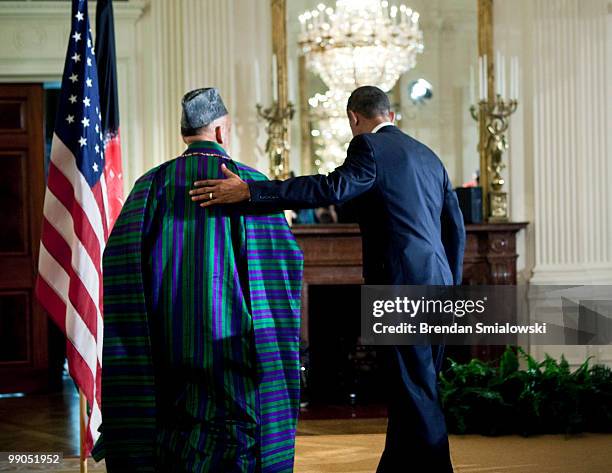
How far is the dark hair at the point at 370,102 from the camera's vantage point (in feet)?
12.3

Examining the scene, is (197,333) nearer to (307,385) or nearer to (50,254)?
(50,254)

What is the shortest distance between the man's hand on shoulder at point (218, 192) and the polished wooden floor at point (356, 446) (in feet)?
4.54

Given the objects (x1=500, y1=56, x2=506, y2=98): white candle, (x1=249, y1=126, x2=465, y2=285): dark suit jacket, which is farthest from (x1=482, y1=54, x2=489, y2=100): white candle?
(x1=249, y1=126, x2=465, y2=285): dark suit jacket

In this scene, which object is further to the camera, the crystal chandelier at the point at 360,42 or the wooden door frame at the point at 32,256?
the wooden door frame at the point at 32,256

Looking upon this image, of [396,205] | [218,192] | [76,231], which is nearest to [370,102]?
[396,205]

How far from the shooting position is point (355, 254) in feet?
22.1

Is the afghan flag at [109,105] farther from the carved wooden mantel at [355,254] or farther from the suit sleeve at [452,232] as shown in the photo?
the carved wooden mantel at [355,254]

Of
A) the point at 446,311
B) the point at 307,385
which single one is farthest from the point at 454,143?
the point at 446,311

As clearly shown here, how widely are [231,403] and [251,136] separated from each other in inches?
168

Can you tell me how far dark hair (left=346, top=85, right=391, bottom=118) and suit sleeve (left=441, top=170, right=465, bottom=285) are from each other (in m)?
0.44

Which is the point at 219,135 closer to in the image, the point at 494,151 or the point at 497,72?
the point at 494,151

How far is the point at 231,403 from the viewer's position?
2.94 meters

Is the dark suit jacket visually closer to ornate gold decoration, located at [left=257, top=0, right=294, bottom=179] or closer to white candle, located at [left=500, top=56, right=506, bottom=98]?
ornate gold decoration, located at [left=257, top=0, right=294, bottom=179]

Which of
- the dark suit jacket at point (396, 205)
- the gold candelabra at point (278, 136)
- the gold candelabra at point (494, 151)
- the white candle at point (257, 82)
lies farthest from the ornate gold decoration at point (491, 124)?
the dark suit jacket at point (396, 205)
